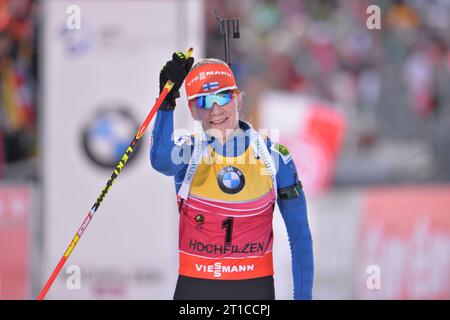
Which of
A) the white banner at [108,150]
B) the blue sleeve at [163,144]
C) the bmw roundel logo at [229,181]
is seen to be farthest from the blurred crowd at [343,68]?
the blue sleeve at [163,144]

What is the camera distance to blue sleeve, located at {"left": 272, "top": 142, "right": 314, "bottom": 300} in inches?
175

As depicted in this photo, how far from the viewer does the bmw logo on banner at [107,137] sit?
8.93 meters

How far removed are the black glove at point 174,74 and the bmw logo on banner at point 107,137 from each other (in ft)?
15.5

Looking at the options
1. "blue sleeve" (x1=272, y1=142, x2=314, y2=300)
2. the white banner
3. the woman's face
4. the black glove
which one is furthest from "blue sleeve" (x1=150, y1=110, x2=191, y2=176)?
the white banner

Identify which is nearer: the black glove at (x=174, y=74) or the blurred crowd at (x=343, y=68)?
the black glove at (x=174, y=74)

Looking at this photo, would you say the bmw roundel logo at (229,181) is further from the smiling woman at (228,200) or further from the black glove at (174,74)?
the black glove at (174,74)

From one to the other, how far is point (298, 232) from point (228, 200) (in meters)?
0.37

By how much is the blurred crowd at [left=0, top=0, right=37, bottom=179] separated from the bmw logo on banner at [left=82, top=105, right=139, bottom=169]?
302cm

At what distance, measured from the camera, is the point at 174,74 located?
4.18m

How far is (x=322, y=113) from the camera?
10.8 m

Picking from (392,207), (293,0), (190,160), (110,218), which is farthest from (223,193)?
(293,0)

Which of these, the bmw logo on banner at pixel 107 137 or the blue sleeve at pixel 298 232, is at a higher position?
the bmw logo on banner at pixel 107 137

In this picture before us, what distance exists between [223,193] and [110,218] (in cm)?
465
